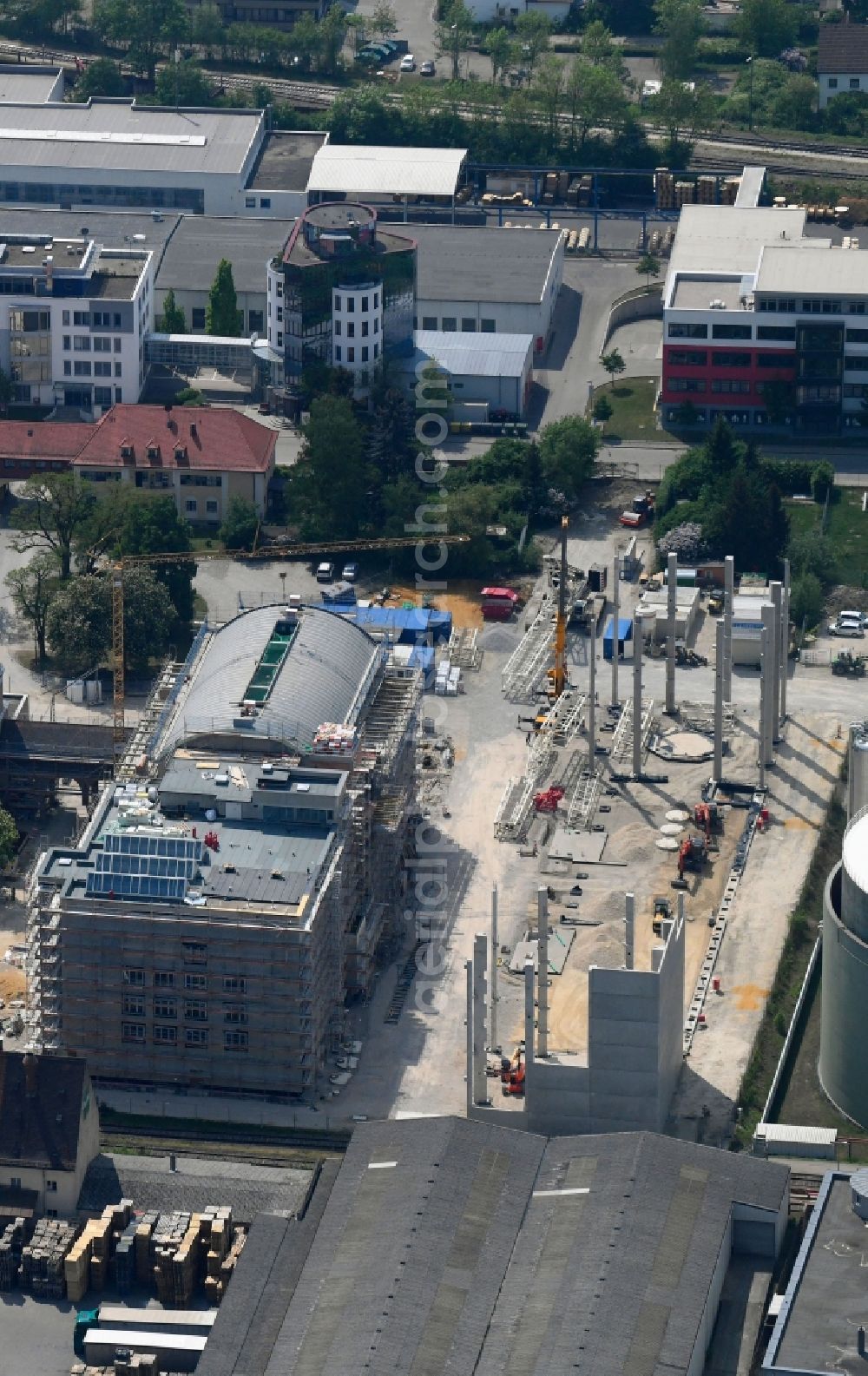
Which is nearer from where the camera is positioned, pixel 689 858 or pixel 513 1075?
pixel 513 1075

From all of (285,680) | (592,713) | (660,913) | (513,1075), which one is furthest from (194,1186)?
(592,713)

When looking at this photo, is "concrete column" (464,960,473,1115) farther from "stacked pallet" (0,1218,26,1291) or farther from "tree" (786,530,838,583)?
"tree" (786,530,838,583)

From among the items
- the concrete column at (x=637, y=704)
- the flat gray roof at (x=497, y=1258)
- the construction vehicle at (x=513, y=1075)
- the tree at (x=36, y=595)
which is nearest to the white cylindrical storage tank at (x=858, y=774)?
the concrete column at (x=637, y=704)

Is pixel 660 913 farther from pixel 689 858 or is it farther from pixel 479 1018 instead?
pixel 479 1018

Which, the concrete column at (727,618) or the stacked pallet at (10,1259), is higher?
the concrete column at (727,618)

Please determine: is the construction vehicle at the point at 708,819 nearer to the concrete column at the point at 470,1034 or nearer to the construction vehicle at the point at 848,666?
the construction vehicle at the point at 848,666

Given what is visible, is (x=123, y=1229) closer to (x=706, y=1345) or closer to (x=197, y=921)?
(x=197, y=921)
